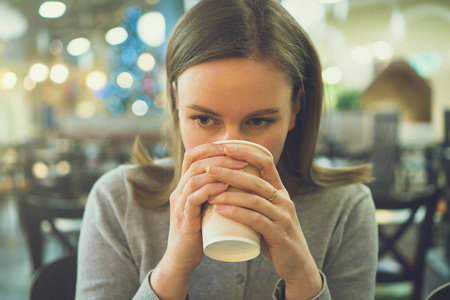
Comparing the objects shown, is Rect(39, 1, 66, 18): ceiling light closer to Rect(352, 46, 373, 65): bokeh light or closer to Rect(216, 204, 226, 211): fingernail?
Rect(216, 204, 226, 211): fingernail

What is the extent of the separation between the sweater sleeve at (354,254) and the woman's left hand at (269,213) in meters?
0.25

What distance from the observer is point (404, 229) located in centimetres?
178

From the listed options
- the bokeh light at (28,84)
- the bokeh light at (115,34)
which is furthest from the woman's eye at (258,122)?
the bokeh light at (28,84)

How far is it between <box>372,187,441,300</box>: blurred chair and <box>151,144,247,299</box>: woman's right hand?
1185 millimetres

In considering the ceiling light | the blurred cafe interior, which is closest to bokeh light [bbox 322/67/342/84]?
the blurred cafe interior

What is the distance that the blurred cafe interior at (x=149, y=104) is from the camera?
2951mm

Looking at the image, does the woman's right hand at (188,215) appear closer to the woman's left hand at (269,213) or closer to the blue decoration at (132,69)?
the woman's left hand at (269,213)

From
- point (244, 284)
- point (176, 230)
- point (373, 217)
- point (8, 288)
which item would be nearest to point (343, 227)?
point (373, 217)

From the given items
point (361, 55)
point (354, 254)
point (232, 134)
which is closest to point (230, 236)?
point (232, 134)

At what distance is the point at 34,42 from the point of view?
517 inches

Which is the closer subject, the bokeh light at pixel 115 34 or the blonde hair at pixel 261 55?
the blonde hair at pixel 261 55

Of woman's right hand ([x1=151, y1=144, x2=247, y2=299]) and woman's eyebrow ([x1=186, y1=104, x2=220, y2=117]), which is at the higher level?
woman's eyebrow ([x1=186, y1=104, x2=220, y2=117])

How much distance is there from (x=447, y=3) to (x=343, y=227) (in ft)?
45.5

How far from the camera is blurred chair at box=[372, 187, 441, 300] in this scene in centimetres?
169
